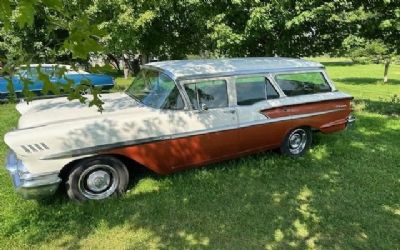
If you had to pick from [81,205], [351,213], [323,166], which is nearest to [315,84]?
[323,166]

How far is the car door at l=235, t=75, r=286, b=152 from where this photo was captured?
19.8 feet

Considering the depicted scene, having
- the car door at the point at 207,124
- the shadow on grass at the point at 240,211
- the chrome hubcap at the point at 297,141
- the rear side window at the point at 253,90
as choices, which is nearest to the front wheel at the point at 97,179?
the shadow on grass at the point at 240,211

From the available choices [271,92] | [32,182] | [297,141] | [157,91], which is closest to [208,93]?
[157,91]

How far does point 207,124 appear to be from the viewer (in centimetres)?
568

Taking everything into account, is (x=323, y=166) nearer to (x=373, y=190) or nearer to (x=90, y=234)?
(x=373, y=190)

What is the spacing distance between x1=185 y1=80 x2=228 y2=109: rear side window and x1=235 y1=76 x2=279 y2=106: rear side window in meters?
0.26

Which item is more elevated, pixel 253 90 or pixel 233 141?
pixel 253 90

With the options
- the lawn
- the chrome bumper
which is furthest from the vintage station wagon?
the lawn

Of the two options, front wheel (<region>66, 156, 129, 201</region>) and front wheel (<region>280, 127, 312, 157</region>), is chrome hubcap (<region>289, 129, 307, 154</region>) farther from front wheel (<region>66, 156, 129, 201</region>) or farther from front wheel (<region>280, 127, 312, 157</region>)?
front wheel (<region>66, 156, 129, 201</region>)

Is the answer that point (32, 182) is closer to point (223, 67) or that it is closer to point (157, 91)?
point (157, 91)

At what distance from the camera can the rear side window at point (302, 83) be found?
6.55 metres

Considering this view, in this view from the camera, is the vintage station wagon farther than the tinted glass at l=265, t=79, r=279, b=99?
No

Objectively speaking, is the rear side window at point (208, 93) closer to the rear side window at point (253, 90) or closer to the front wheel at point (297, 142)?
the rear side window at point (253, 90)

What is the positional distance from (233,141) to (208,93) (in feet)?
2.76
